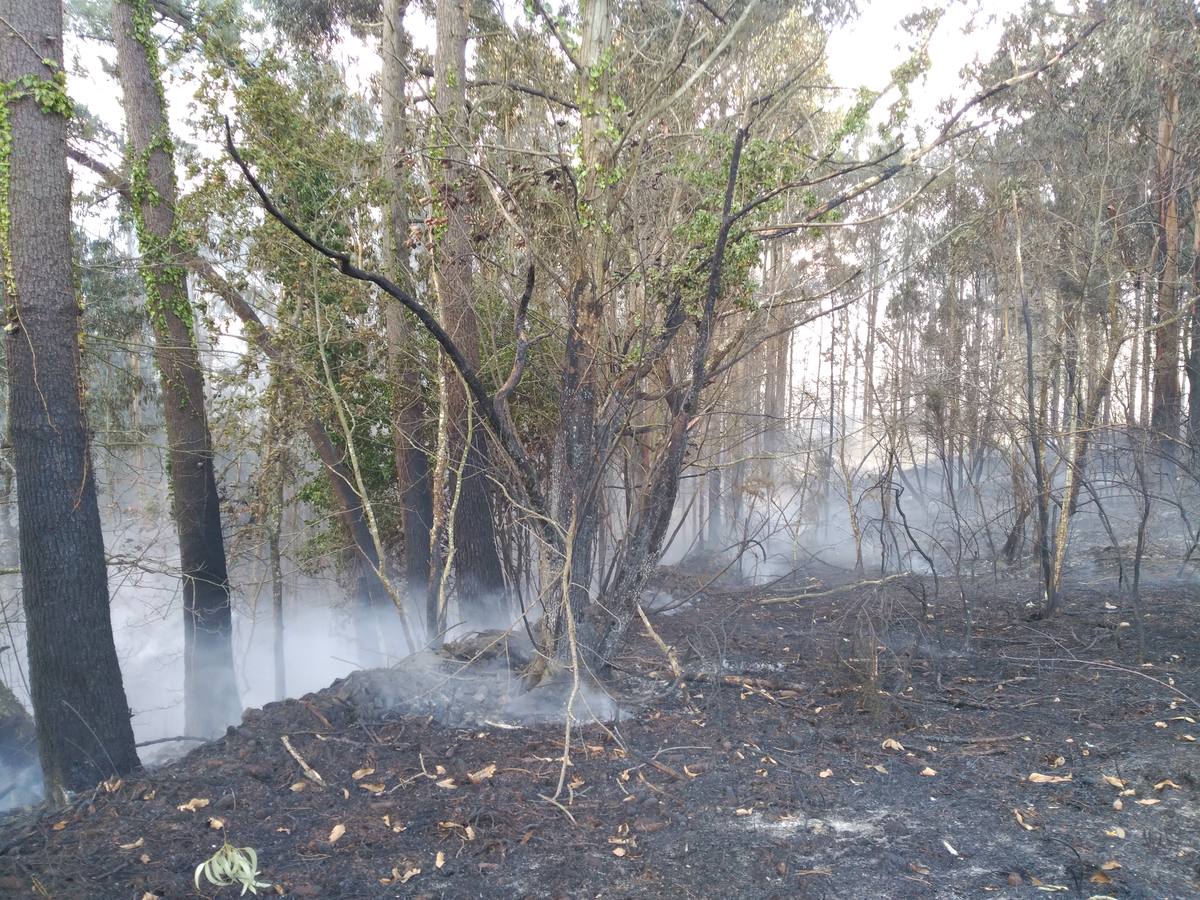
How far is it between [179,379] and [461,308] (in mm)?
3399

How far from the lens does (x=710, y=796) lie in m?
4.34

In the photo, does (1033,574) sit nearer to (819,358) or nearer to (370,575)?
(370,575)

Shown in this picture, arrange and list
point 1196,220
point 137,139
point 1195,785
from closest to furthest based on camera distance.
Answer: point 1195,785, point 137,139, point 1196,220

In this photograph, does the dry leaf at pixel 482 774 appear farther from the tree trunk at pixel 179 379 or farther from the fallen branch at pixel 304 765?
the tree trunk at pixel 179 379

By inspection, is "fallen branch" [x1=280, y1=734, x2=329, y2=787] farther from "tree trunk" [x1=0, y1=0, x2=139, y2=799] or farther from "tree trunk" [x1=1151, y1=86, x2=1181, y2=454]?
"tree trunk" [x1=1151, y1=86, x2=1181, y2=454]

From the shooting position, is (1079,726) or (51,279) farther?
(51,279)

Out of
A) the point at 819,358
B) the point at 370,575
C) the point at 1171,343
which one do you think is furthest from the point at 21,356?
the point at 819,358

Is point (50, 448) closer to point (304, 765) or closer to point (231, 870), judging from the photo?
point (304, 765)

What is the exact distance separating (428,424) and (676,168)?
4.83 metres

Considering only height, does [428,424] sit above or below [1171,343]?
below

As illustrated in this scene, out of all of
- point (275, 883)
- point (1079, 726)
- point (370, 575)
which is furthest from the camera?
point (370, 575)

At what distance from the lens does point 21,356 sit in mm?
5473

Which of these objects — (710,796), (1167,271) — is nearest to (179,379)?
(710,796)

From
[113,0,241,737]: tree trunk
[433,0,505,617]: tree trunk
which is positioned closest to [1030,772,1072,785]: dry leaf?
[433,0,505,617]: tree trunk
